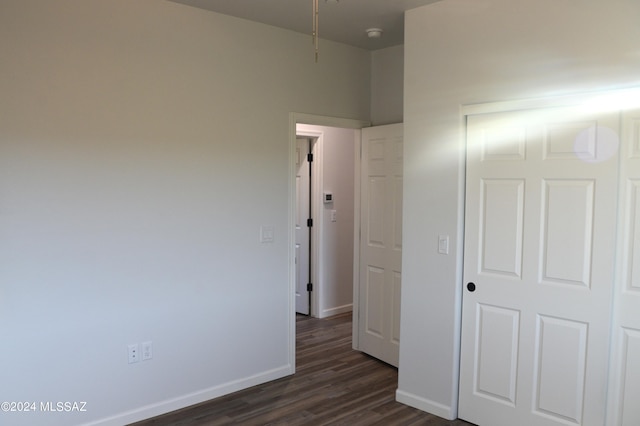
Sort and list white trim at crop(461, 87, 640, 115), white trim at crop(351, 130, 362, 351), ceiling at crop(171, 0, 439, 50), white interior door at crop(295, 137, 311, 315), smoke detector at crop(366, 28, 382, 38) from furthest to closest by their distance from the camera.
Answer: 1. white interior door at crop(295, 137, 311, 315)
2. white trim at crop(351, 130, 362, 351)
3. smoke detector at crop(366, 28, 382, 38)
4. ceiling at crop(171, 0, 439, 50)
5. white trim at crop(461, 87, 640, 115)

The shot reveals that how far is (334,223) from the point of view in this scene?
5.50 metres

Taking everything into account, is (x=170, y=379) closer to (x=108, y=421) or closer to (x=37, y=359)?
(x=108, y=421)

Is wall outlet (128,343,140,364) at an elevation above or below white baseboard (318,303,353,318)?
above

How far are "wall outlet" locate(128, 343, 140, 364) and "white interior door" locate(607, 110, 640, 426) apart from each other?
8.99 ft

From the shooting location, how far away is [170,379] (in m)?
3.26

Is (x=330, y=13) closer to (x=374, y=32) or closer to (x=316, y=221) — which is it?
(x=374, y=32)

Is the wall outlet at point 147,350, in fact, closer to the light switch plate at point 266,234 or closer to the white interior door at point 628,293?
the light switch plate at point 266,234

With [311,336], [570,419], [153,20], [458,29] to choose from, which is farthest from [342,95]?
[570,419]

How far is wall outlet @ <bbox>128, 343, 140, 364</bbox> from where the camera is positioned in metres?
3.07

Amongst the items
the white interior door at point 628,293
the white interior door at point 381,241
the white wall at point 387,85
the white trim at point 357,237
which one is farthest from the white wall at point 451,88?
the white trim at point 357,237

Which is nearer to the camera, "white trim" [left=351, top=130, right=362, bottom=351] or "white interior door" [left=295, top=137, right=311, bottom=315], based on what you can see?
"white trim" [left=351, top=130, right=362, bottom=351]

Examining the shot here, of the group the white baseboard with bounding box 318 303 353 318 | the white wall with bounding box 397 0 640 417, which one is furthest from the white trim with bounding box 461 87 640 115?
the white baseboard with bounding box 318 303 353 318

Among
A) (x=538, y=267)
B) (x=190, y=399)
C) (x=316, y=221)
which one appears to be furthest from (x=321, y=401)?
(x=316, y=221)

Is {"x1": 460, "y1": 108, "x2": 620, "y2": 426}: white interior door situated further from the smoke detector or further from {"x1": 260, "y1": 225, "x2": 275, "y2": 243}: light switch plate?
{"x1": 260, "y1": 225, "x2": 275, "y2": 243}: light switch plate
